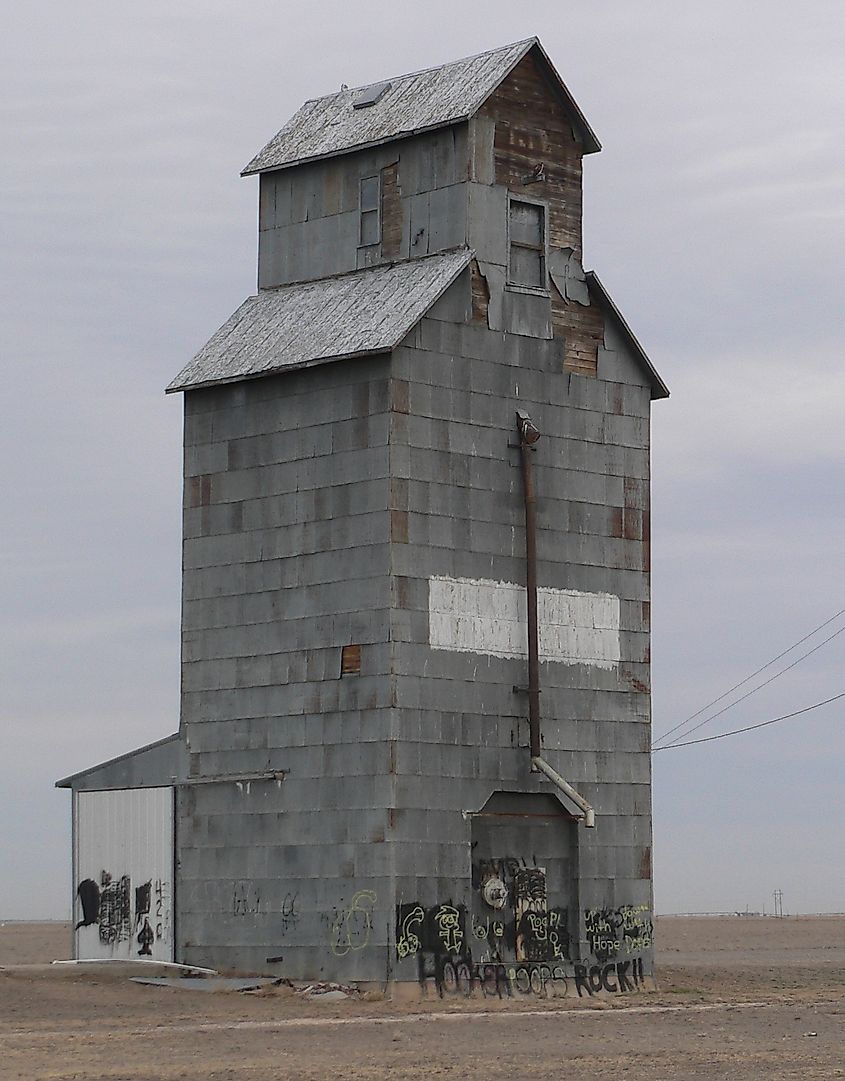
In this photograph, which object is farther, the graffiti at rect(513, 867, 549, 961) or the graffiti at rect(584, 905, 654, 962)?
the graffiti at rect(584, 905, 654, 962)

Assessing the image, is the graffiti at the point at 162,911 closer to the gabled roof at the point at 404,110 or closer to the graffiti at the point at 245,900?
the graffiti at the point at 245,900

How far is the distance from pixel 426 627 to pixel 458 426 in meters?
4.26

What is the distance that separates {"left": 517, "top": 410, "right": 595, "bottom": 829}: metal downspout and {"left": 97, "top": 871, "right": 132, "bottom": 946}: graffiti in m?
9.81

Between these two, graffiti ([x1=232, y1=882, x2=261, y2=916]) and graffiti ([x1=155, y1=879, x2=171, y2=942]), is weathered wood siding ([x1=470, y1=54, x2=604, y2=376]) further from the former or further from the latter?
graffiti ([x1=155, y1=879, x2=171, y2=942])

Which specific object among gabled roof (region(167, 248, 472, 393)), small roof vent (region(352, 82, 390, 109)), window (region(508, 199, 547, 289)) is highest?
small roof vent (region(352, 82, 390, 109))

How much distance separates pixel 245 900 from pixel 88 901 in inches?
220

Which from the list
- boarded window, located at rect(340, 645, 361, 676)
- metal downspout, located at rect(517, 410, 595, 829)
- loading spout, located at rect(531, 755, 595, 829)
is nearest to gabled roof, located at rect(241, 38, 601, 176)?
metal downspout, located at rect(517, 410, 595, 829)

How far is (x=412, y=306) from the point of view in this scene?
45.4 meters

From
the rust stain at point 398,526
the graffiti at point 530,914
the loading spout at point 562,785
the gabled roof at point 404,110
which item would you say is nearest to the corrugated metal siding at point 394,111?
the gabled roof at point 404,110

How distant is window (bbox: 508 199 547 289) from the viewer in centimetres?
4741

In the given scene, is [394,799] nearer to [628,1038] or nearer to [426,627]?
[426,627]

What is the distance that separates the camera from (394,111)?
4853cm

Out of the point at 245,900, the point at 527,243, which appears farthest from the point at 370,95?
the point at 245,900

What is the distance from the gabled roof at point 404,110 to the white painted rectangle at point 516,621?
9913 mm
